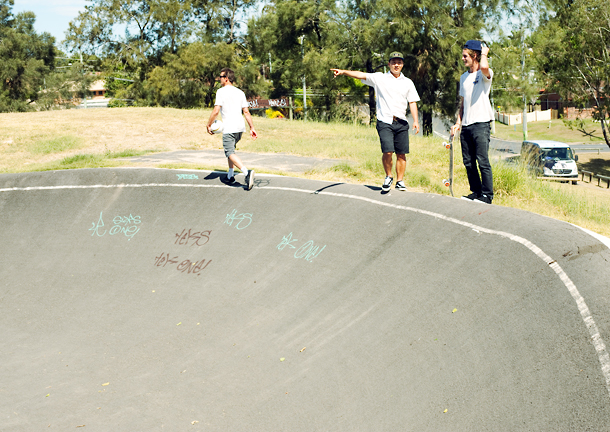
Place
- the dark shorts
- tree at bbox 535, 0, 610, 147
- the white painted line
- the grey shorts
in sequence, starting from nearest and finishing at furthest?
the white painted line, the dark shorts, the grey shorts, tree at bbox 535, 0, 610, 147

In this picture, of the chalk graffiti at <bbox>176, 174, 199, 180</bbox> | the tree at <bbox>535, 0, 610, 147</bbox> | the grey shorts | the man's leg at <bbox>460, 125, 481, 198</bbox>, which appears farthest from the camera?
the tree at <bbox>535, 0, 610, 147</bbox>

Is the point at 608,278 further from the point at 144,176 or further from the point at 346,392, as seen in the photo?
the point at 144,176

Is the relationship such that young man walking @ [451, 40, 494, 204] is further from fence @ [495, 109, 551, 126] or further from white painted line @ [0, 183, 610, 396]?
fence @ [495, 109, 551, 126]

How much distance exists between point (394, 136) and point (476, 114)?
1.18m

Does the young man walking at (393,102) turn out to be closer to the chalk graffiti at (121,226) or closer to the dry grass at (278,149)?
the dry grass at (278,149)

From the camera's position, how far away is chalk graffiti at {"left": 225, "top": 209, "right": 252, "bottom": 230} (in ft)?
26.8

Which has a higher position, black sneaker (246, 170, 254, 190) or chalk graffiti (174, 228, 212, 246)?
black sneaker (246, 170, 254, 190)

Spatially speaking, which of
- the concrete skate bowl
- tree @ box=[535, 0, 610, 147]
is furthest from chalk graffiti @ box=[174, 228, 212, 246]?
tree @ box=[535, 0, 610, 147]

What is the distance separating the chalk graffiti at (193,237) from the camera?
804cm

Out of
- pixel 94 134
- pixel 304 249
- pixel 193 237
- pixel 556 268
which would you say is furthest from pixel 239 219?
pixel 94 134

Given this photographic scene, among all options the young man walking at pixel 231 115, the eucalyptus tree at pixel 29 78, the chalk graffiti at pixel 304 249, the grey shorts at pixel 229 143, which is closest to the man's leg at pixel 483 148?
the chalk graffiti at pixel 304 249

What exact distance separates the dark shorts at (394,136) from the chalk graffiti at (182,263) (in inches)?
117

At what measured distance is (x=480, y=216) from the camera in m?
6.08

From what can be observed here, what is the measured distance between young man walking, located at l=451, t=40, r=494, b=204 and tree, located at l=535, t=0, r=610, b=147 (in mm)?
28991
